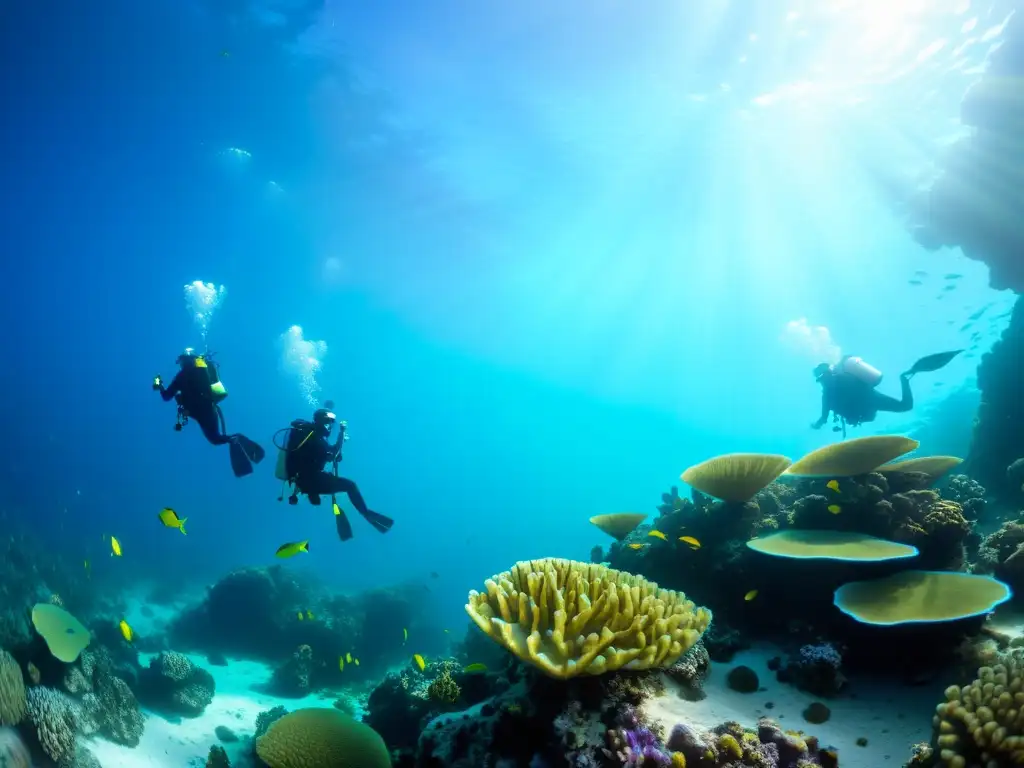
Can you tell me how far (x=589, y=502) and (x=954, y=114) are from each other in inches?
4097

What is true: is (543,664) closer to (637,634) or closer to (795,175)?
(637,634)

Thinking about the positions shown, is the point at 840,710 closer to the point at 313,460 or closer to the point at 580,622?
the point at 580,622

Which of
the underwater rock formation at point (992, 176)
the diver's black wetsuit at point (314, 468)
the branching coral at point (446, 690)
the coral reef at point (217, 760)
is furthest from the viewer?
the underwater rock formation at point (992, 176)

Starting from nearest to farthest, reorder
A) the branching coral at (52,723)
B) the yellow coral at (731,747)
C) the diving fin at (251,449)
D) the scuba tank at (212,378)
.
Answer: the yellow coral at (731,747), the branching coral at (52,723), the scuba tank at (212,378), the diving fin at (251,449)

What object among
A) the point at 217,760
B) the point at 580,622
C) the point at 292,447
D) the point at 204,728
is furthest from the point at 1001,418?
the point at 204,728

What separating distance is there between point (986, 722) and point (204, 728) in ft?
48.9

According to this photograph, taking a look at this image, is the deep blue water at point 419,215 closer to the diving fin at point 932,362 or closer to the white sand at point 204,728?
the diving fin at point 932,362

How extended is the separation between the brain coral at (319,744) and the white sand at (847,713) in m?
2.83

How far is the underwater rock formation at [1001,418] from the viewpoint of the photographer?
430 inches

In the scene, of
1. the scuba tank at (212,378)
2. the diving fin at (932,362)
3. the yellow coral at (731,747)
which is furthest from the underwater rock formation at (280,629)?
the diving fin at (932,362)

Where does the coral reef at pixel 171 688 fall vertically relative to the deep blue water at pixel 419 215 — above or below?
below

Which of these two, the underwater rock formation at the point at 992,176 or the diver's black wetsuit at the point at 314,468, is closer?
the diver's black wetsuit at the point at 314,468

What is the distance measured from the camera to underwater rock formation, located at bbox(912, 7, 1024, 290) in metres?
15.0

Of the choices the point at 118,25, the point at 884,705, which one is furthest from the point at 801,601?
the point at 118,25
